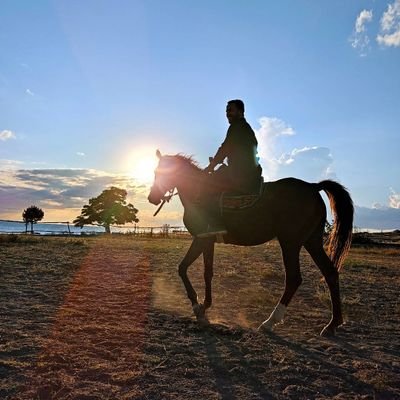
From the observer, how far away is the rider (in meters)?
6.80

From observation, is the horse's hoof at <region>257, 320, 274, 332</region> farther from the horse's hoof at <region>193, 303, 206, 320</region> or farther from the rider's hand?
the rider's hand

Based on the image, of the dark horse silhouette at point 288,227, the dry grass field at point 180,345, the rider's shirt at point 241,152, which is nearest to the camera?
the dry grass field at point 180,345

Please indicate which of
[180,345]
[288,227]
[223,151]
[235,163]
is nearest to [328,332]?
[288,227]

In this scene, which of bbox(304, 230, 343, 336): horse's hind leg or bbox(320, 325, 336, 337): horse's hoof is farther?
bbox(304, 230, 343, 336): horse's hind leg

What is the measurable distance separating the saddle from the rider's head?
45.6 inches

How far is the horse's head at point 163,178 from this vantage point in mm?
7668

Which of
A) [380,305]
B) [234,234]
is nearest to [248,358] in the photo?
[234,234]

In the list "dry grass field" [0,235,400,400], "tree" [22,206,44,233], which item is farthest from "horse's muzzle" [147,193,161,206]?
"tree" [22,206,44,233]

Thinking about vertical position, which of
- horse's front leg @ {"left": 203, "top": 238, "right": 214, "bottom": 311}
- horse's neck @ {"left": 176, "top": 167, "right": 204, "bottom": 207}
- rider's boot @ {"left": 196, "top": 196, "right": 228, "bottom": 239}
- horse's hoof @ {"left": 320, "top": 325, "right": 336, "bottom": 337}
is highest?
horse's neck @ {"left": 176, "top": 167, "right": 204, "bottom": 207}

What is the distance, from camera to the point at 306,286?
11016 mm

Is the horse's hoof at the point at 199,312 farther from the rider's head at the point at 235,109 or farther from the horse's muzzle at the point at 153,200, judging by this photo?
the rider's head at the point at 235,109

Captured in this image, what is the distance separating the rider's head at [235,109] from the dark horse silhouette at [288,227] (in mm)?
1078

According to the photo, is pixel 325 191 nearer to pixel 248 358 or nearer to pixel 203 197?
pixel 203 197

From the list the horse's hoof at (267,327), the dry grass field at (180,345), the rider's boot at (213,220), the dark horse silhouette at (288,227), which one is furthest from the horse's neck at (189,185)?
the horse's hoof at (267,327)
